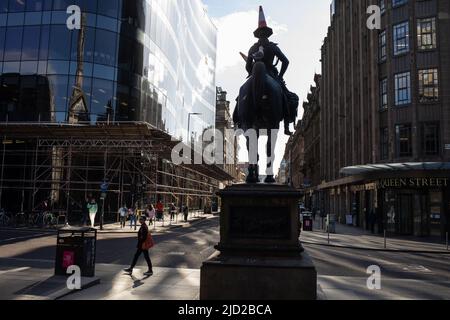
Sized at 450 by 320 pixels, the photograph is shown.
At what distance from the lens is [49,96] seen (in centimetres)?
3541

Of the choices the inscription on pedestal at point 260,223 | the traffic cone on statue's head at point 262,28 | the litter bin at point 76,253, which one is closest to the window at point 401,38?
the traffic cone on statue's head at point 262,28

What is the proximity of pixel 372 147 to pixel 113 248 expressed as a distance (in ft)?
80.3

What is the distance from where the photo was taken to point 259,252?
7.86 metres

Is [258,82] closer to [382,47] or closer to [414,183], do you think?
[414,183]

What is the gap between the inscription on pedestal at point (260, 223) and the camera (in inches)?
317

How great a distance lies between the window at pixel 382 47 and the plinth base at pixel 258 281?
31274 millimetres

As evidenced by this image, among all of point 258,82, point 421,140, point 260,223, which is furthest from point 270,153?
point 421,140

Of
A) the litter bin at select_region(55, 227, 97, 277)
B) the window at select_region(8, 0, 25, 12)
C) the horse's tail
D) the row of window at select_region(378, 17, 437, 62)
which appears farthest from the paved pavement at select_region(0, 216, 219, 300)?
the window at select_region(8, 0, 25, 12)

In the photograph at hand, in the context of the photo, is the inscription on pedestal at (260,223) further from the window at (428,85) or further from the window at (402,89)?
the window at (402,89)

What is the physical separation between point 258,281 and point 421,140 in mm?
27563

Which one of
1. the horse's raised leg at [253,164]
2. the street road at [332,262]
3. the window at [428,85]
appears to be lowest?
the street road at [332,262]

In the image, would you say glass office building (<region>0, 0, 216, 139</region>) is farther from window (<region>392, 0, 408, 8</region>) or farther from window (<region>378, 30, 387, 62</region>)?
window (<region>392, 0, 408, 8</region>)

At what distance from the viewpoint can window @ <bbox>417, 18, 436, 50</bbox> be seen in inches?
1230
